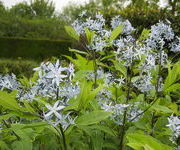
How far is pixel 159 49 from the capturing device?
1938 mm

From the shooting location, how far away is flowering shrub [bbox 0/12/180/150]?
3.61 ft

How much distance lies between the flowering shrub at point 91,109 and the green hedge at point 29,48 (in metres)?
17.2

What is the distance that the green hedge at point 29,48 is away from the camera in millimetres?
19250

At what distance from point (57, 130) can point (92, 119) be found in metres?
0.16

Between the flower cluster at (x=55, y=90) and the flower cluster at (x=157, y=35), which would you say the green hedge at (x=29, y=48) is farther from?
the flower cluster at (x=55, y=90)

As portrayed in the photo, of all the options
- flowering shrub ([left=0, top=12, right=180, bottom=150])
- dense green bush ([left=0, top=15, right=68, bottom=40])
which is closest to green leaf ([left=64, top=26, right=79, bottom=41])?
flowering shrub ([left=0, top=12, right=180, bottom=150])

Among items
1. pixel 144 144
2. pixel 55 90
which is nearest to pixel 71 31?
pixel 55 90

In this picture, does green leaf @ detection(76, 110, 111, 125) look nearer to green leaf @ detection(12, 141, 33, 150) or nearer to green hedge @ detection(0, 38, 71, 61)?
green leaf @ detection(12, 141, 33, 150)

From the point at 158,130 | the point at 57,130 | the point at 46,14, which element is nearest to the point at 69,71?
the point at 57,130

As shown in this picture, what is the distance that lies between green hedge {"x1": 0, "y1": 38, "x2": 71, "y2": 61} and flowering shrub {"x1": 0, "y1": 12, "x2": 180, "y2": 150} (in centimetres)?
1719

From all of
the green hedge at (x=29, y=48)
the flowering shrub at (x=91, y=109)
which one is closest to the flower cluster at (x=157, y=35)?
the flowering shrub at (x=91, y=109)

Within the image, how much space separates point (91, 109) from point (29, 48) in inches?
753

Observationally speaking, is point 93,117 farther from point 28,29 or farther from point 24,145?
point 28,29

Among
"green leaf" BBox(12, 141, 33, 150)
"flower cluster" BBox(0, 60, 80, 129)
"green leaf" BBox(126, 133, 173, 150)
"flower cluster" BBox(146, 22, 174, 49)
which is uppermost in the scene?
"flower cluster" BBox(146, 22, 174, 49)
